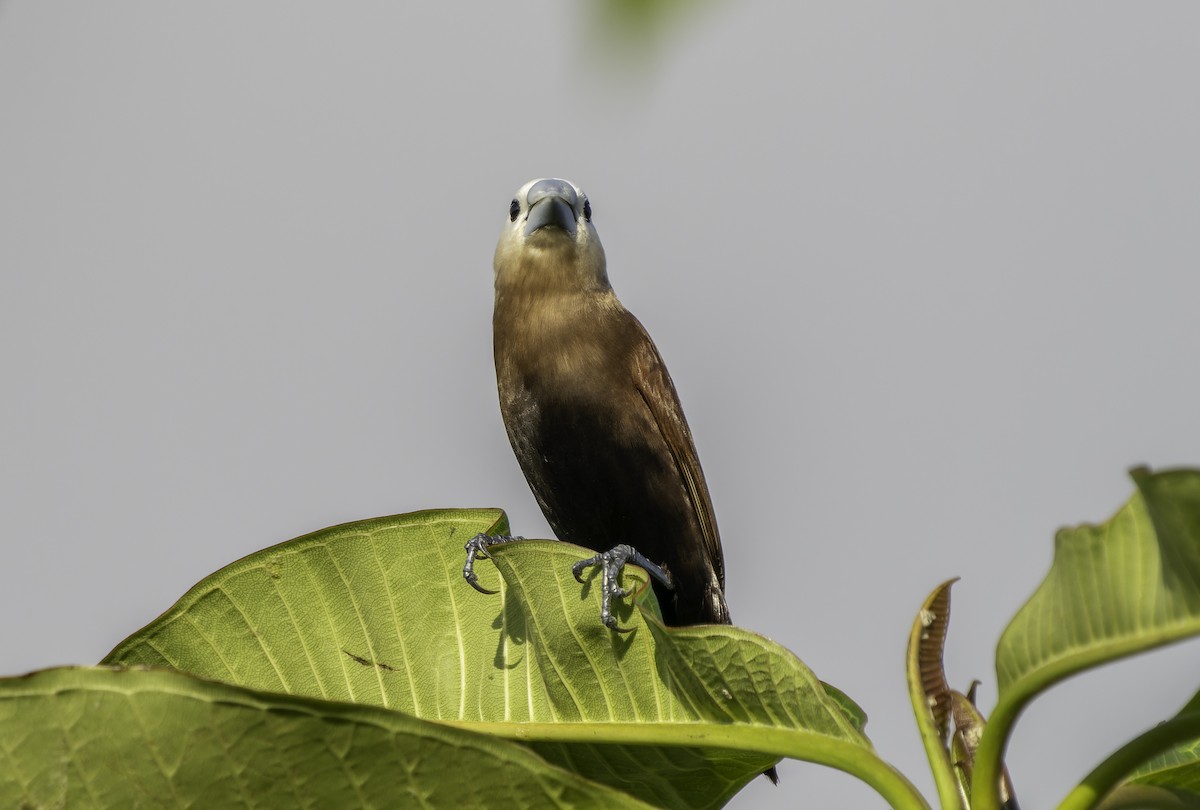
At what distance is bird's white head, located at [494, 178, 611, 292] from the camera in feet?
10.7

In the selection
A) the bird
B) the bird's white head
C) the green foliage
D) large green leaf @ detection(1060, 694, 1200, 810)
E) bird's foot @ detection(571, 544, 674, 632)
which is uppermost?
the bird's white head

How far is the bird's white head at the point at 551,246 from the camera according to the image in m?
3.27

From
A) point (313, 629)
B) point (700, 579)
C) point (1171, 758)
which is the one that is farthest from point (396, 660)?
point (700, 579)

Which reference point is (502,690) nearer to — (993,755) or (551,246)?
(993,755)

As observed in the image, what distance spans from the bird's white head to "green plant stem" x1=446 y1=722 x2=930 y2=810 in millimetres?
1628

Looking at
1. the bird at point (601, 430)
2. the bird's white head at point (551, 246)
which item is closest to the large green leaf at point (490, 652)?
the bird at point (601, 430)

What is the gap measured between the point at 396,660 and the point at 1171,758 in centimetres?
112

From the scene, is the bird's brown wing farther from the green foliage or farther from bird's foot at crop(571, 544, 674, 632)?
the green foliage

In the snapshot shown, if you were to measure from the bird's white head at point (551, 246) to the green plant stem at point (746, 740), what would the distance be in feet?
5.34

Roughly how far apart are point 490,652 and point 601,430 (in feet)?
3.88

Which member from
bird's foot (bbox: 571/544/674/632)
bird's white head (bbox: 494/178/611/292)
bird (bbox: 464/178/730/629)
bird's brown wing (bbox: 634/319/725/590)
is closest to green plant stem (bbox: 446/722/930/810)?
bird's foot (bbox: 571/544/674/632)

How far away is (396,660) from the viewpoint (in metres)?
1.89

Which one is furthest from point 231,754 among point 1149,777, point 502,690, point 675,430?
point 675,430

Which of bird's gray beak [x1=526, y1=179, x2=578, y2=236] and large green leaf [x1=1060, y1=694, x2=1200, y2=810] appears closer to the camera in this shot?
large green leaf [x1=1060, y1=694, x2=1200, y2=810]
